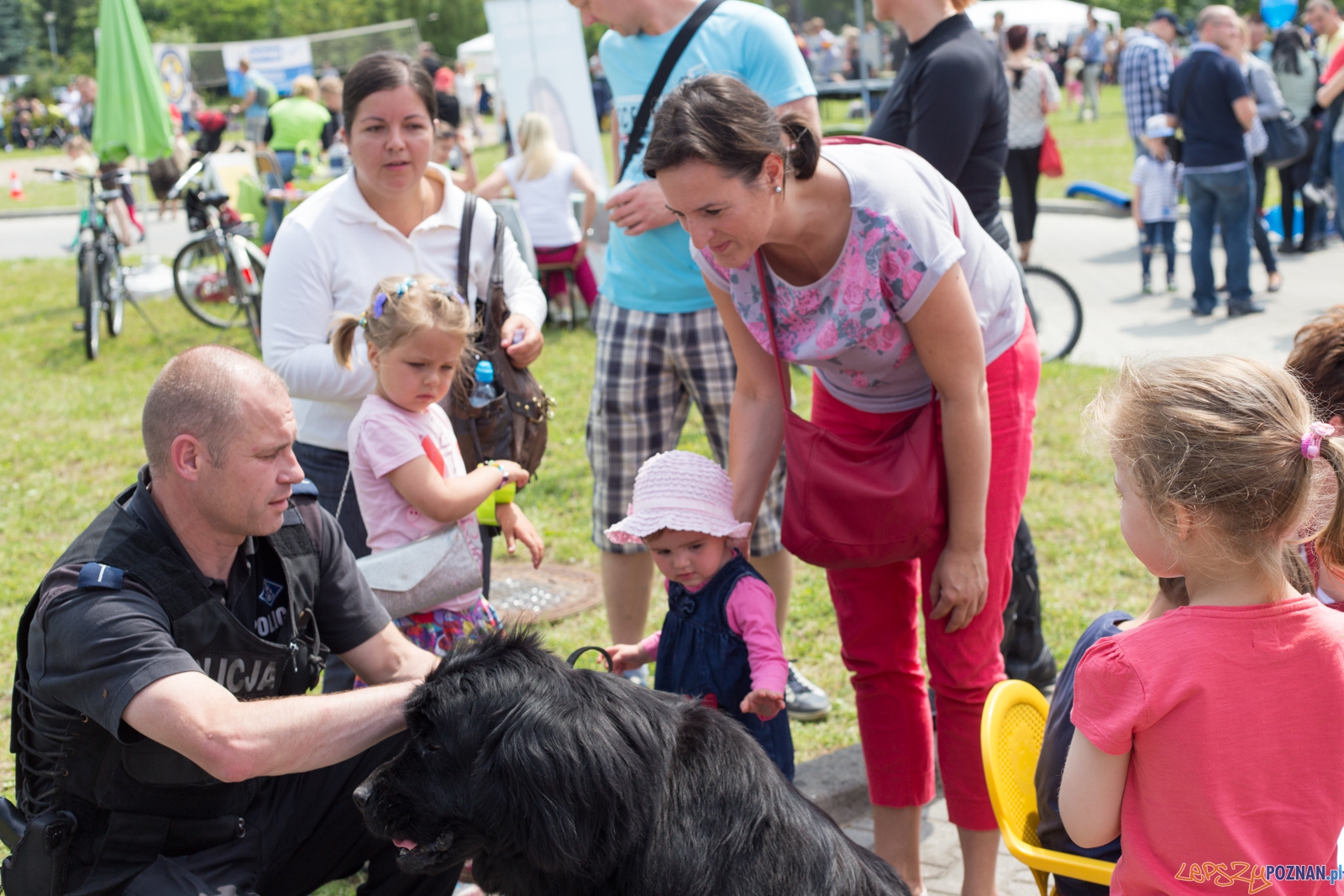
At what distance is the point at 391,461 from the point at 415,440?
8cm

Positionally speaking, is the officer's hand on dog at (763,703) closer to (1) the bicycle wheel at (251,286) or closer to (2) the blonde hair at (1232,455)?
(2) the blonde hair at (1232,455)

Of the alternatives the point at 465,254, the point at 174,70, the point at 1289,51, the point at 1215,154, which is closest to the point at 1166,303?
the point at 1215,154

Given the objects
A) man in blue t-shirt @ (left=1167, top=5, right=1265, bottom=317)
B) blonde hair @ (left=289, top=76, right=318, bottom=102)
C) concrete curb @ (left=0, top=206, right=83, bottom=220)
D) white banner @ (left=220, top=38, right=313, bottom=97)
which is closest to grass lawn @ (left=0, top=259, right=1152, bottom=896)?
man in blue t-shirt @ (left=1167, top=5, right=1265, bottom=317)

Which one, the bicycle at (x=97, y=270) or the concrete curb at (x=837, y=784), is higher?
the bicycle at (x=97, y=270)

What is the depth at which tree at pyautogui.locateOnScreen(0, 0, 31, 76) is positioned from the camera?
65.6 m

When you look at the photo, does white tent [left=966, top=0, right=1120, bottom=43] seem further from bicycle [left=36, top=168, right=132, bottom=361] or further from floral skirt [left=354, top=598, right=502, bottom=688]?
floral skirt [left=354, top=598, right=502, bottom=688]

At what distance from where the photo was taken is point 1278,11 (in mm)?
15117

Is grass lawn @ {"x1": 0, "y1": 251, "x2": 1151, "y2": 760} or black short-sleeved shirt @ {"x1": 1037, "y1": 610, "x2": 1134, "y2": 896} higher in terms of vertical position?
black short-sleeved shirt @ {"x1": 1037, "y1": 610, "x2": 1134, "y2": 896}

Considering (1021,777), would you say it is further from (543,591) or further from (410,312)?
(543,591)

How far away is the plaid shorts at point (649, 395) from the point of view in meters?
3.46

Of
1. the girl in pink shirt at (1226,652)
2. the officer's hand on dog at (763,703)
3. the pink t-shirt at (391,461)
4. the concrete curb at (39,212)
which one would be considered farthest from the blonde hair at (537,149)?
the concrete curb at (39,212)

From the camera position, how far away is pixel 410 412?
9.86ft

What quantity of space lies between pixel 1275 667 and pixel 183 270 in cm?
1070

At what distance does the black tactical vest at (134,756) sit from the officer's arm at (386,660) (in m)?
0.30
